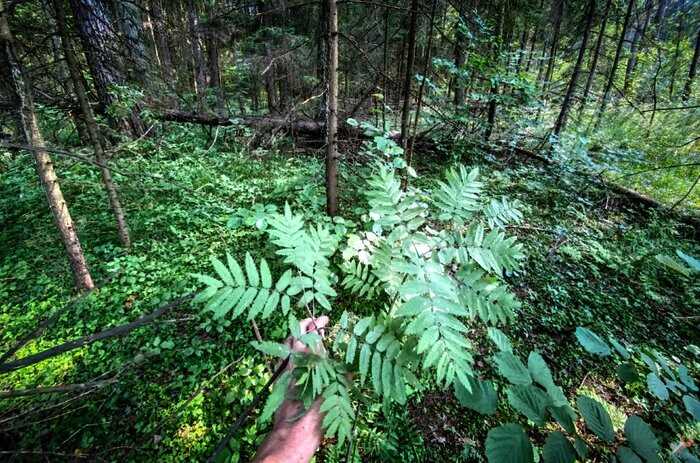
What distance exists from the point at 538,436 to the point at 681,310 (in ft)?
10.4

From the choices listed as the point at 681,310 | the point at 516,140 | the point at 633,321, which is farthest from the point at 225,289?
the point at 516,140

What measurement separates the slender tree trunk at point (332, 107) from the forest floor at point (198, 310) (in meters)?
0.38

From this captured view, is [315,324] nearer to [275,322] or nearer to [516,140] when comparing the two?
[275,322]

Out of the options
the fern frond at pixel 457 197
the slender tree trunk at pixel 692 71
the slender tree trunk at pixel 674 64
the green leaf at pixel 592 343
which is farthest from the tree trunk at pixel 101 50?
the slender tree trunk at pixel 692 71

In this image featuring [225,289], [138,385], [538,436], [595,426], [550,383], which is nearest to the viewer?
[595,426]

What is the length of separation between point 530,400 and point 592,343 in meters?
0.43

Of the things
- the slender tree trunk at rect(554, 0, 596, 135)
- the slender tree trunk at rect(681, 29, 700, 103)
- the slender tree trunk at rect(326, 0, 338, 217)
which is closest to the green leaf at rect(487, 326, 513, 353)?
the slender tree trunk at rect(326, 0, 338, 217)

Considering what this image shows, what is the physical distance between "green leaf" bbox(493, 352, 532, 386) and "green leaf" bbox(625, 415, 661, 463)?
30 cm

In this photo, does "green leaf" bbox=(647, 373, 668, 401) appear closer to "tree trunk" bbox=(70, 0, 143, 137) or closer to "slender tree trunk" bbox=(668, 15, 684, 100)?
"tree trunk" bbox=(70, 0, 143, 137)

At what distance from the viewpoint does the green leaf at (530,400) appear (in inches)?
42.9

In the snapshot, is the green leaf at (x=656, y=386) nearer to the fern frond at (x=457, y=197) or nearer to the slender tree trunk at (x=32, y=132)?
the fern frond at (x=457, y=197)

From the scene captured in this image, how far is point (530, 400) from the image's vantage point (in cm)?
113

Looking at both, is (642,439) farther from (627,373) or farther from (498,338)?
(498,338)

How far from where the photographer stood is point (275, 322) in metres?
3.25
